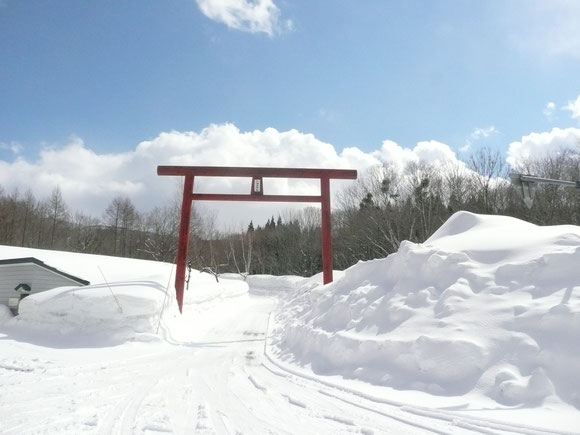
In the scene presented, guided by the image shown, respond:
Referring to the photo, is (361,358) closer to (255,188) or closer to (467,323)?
(467,323)

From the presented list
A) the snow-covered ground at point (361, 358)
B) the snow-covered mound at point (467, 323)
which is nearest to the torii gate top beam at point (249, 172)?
the snow-covered ground at point (361, 358)

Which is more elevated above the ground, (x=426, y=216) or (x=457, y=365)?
(x=426, y=216)

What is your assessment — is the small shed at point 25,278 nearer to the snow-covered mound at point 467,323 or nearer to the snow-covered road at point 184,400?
the snow-covered road at point 184,400

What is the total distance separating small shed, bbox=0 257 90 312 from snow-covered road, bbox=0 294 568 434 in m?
7.21

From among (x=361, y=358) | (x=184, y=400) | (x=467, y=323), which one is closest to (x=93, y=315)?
(x=184, y=400)

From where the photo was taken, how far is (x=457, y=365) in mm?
4754

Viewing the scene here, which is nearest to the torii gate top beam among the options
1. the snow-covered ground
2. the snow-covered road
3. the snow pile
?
the snow pile

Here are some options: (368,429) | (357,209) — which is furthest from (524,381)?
(357,209)

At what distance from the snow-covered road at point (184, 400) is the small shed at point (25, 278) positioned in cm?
721

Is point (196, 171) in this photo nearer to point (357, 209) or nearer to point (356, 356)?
point (356, 356)

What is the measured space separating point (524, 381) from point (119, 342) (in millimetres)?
8815

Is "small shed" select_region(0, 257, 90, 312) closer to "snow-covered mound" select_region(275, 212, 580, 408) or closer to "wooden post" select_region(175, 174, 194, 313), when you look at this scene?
"wooden post" select_region(175, 174, 194, 313)

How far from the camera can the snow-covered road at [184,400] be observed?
12.3 ft

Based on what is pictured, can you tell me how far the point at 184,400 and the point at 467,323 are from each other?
4094mm
